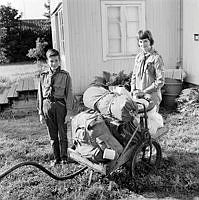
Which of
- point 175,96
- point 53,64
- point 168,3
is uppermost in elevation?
point 168,3

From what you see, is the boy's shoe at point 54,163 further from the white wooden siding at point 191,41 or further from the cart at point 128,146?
the white wooden siding at point 191,41

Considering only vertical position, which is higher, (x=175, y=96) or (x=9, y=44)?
(x=9, y=44)

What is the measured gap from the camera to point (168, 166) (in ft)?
13.4

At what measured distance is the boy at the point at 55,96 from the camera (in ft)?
13.0

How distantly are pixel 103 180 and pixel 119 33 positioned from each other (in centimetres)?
534

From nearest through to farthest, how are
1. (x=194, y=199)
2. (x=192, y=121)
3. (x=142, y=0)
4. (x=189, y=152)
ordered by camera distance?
1. (x=194, y=199)
2. (x=189, y=152)
3. (x=192, y=121)
4. (x=142, y=0)

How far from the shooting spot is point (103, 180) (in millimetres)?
3730

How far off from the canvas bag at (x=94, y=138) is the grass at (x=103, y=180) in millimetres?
511

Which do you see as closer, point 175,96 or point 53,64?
point 53,64

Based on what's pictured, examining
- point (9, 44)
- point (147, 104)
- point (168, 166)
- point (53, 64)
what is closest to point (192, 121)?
point (168, 166)

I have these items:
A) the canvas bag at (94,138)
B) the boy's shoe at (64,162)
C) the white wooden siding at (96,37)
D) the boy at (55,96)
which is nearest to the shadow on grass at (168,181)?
the canvas bag at (94,138)

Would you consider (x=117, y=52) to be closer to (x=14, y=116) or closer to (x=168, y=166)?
(x=14, y=116)

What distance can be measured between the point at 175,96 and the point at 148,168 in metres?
3.89

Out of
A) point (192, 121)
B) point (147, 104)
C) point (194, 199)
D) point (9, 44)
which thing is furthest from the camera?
point (9, 44)
